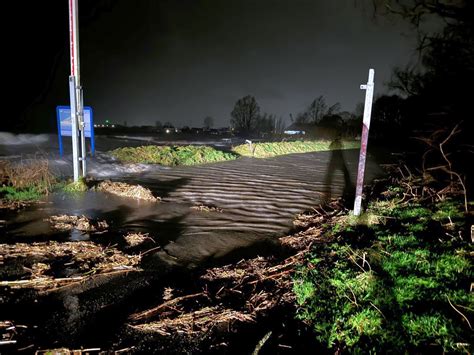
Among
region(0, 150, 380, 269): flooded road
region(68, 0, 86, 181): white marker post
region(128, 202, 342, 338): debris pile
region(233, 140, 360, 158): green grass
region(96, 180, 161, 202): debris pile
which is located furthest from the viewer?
region(233, 140, 360, 158): green grass

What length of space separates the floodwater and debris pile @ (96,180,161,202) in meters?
0.30

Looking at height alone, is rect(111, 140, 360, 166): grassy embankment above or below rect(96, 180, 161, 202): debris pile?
above

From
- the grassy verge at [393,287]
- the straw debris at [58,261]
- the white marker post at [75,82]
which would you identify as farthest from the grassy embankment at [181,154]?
the grassy verge at [393,287]

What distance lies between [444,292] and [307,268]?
1523 millimetres

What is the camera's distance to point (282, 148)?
21953mm

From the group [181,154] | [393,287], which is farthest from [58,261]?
[181,154]

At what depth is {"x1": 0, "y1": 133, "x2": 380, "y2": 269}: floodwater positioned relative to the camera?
516cm

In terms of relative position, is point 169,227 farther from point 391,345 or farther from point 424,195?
point 424,195

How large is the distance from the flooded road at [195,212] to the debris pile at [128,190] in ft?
1.07

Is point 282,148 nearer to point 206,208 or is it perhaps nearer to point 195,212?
point 206,208

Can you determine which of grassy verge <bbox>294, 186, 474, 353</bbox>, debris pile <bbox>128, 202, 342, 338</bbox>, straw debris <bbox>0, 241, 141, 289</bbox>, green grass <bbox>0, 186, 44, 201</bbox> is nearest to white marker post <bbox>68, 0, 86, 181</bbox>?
A: green grass <bbox>0, 186, 44, 201</bbox>

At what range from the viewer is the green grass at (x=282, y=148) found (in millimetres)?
19688

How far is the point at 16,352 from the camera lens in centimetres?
245

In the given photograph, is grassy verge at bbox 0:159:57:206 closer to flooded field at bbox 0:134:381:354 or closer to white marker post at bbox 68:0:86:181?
flooded field at bbox 0:134:381:354
